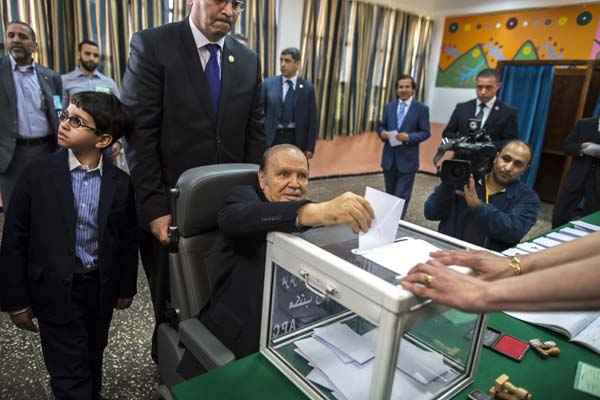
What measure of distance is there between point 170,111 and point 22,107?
6.02 feet

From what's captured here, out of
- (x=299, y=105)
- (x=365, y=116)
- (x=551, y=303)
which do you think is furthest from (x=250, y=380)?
(x=365, y=116)

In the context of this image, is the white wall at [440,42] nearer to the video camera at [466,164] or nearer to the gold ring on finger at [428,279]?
the video camera at [466,164]

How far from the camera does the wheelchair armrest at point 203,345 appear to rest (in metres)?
0.94

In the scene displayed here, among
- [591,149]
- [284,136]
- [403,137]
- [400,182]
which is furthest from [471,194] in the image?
[284,136]

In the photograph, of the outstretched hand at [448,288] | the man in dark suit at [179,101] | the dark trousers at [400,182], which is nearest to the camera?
the outstretched hand at [448,288]

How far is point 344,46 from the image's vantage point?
17.9 feet

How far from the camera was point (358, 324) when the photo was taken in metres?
0.86

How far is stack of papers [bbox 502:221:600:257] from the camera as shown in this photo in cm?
147

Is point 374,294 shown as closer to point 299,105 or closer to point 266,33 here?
point 299,105

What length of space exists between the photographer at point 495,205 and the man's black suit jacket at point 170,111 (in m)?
1.02

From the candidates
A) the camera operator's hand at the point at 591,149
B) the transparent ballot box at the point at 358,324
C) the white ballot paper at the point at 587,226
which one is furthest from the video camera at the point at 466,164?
the camera operator's hand at the point at 591,149

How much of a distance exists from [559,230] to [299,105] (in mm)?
2610

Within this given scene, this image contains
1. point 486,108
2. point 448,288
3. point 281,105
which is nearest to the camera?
point 448,288

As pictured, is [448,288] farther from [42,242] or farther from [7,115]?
[7,115]
